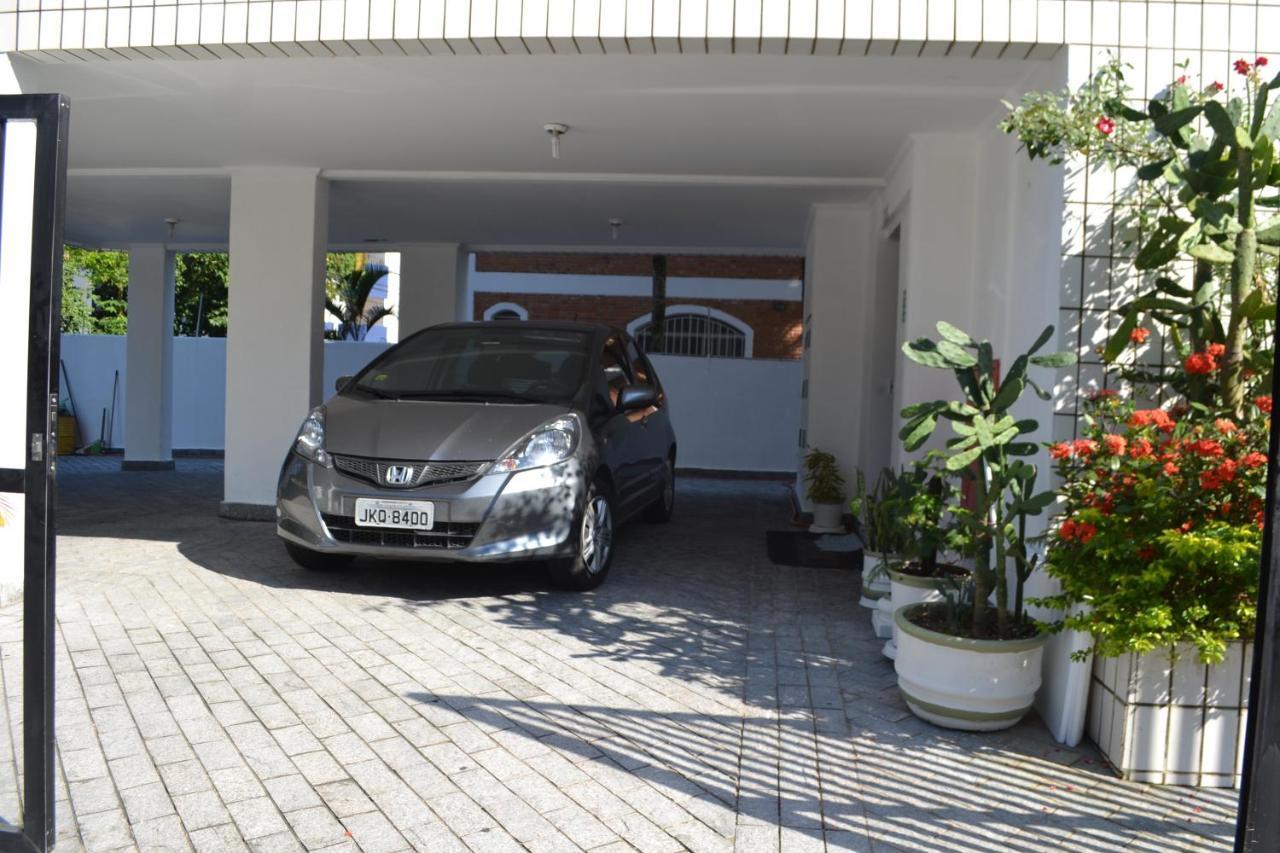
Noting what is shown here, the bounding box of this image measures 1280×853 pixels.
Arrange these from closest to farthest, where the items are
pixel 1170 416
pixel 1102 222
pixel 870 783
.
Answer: pixel 870 783
pixel 1170 416
pixel 1102 222

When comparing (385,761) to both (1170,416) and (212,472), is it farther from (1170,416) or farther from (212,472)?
(212,472)

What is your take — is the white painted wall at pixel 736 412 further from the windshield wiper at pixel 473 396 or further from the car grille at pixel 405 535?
the car grille at pixel 405 535

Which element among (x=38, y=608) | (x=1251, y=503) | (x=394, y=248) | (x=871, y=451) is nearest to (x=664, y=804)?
(x=38, y=608)

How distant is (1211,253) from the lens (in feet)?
11.6

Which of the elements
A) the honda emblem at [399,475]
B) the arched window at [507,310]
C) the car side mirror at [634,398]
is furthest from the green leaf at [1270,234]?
the arched window at [507,310]

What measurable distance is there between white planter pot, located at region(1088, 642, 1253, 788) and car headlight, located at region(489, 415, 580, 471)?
3166 millimetres

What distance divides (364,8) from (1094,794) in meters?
4.35

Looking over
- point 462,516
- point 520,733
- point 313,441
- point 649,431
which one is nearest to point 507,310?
point 649,431

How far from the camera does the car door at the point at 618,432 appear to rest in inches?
255

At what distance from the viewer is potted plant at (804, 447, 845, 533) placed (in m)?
8.73

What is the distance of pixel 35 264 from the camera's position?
2.50m

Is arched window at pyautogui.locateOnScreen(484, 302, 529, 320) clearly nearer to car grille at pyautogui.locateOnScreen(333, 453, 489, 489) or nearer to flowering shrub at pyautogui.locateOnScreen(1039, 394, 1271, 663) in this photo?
car grille at pyautogui.locateOnScreen(333, 453, 489, 489)

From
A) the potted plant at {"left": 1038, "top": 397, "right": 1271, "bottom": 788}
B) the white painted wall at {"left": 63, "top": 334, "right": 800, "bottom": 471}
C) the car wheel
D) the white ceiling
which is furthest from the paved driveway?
the white painted wall at {"left": 63, "top": 334, "right": 800, "bottom": 471}

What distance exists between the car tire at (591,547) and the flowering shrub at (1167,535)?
2.77 m
